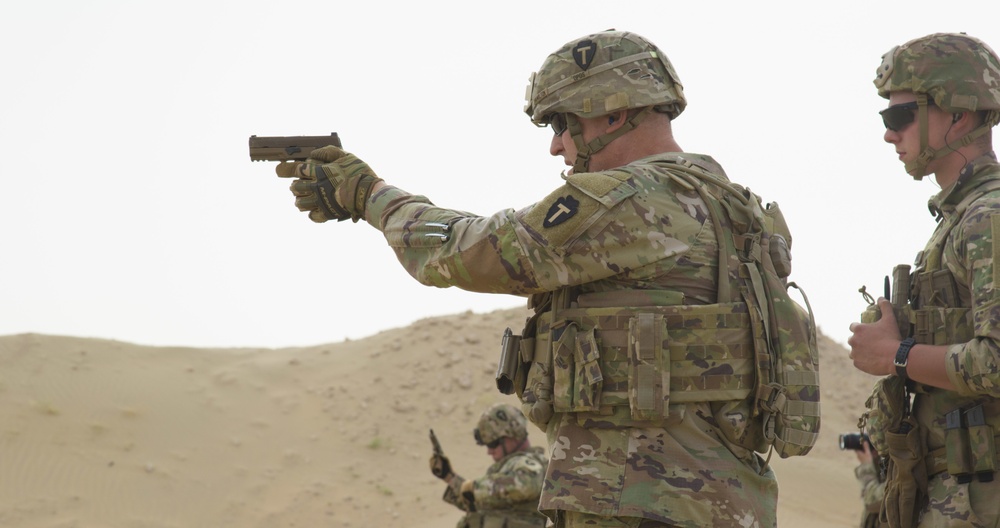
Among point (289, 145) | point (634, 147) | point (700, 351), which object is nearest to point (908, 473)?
point (700, 351)

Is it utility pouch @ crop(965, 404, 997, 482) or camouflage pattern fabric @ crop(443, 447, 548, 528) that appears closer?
utility pouch @ crop(965, 404, 997, 482)

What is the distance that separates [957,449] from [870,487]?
4.54 meters

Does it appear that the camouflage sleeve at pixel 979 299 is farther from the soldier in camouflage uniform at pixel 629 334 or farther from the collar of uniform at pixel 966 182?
the soldier in camouflage uniform at pixel 629 334

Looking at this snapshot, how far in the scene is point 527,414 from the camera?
4523mm

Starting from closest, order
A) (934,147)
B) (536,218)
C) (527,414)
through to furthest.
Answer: (536,218) < (527,414) < (934,147)

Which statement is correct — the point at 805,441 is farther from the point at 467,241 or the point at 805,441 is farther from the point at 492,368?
the point at 492,368

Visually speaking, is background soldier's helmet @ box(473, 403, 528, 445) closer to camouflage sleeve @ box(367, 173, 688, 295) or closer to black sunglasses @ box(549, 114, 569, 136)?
black sunglasses @ box(549, 114, 569, 136)

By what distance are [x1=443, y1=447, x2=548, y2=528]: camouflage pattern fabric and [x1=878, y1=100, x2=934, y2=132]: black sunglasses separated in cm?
709

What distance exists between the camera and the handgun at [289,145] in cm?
498

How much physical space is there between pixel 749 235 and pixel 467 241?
1112 millimetres

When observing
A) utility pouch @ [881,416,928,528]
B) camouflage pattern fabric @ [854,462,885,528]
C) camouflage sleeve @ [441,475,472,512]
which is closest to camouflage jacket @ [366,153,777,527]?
utility pouch @ [881,416,928,528]

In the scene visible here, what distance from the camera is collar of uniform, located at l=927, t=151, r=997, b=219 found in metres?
4.89

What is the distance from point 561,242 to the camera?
13.8 feet

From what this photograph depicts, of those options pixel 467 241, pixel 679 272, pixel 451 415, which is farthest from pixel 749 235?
pixel 451 415
